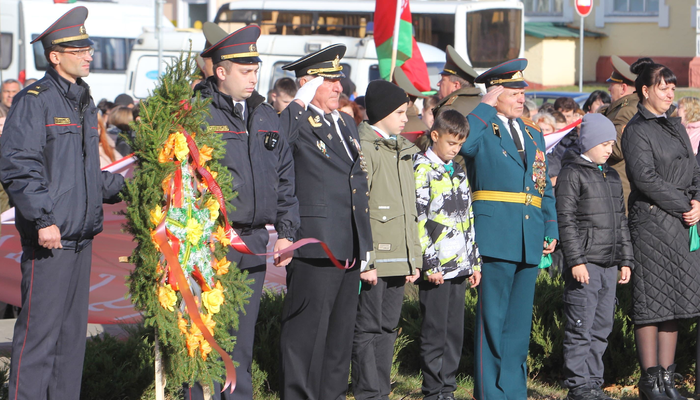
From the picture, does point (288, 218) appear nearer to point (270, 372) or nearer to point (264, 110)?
point (264, 110)

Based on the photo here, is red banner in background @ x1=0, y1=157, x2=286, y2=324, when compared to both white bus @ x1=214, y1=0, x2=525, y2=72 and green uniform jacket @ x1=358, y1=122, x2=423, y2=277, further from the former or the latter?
white bus @ x1=214, y1=0, x2=525, y2=72

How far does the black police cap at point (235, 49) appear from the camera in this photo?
4.66m

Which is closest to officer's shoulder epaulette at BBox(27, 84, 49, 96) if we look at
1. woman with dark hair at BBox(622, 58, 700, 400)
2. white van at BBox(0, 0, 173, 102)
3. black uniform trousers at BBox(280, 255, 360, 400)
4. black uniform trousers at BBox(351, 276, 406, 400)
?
black uniform trousers at BBox(280, 255, 360, 400)

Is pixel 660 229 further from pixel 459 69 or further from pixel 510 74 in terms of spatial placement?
pixel 459 69

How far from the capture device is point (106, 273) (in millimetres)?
7020

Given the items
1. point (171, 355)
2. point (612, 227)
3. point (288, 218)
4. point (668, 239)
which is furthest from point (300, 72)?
point (668, 239)

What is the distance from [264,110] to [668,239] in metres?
2.89

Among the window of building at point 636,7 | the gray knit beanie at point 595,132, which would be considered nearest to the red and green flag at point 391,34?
the gray knit beanie at point 595,132

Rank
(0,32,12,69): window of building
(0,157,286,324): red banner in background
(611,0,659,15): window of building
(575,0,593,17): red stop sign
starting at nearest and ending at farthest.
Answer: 1. (0,157,286,324): red banner in background
2. (575,0,593,17): red stop sign
3. (0,32,12,69): window of building
4. (611,0,659,15): window of building

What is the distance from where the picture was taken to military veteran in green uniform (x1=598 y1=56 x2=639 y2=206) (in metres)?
7.47

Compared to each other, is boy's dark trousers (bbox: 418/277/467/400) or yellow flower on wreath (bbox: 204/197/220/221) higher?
yellow flower on wreath (bbox: 204/197/220/221)

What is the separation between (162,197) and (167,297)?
0.47 meters

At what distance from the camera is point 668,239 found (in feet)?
19.5

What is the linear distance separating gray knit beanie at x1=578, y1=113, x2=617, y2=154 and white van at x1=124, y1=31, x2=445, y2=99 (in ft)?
34.2
